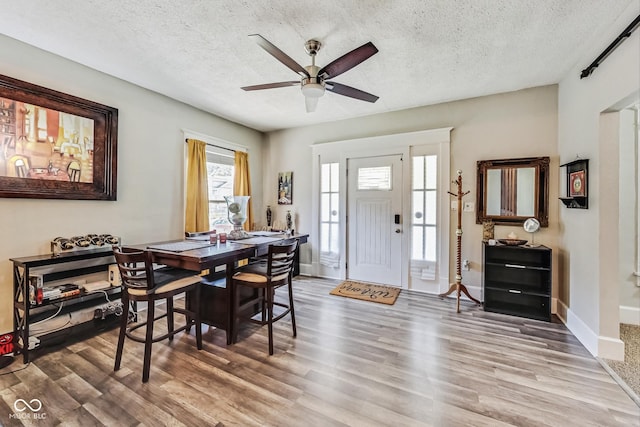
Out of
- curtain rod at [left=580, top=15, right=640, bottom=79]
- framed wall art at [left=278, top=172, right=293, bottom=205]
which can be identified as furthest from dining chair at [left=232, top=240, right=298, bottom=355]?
curtain rod at [left=580, top=15, right=640, bottom=79]

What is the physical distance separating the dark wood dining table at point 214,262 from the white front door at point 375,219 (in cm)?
187

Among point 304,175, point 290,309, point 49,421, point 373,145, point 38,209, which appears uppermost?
point 373,145

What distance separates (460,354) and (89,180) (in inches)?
156

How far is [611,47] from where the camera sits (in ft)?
6.94

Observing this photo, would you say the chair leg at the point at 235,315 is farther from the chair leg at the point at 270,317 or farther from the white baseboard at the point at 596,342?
the white baseboard at the point at 596,342

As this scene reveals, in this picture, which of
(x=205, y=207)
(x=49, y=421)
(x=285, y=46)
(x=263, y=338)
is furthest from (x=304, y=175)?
(x=49, y=421)

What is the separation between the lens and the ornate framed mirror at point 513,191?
130 inches

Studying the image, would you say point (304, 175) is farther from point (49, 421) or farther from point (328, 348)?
point (49, 421)

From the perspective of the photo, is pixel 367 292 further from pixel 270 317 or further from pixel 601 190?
pixel 601 190

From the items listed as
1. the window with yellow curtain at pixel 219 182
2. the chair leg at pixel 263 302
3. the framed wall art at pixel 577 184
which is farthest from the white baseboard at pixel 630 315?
the window with yellow curtain at pixel 219 182

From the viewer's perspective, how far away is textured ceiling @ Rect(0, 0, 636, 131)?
6.54ft

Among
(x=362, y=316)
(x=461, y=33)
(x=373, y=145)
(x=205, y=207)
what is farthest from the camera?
(x=373, y=145)

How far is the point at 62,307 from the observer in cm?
263

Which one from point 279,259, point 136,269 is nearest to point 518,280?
point 279,259
